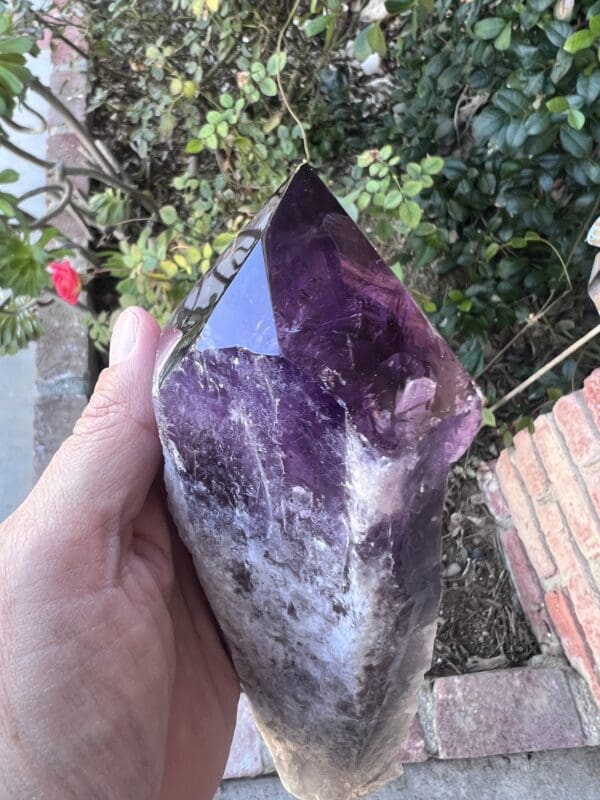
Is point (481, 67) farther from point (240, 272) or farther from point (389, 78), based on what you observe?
point (240, 272)

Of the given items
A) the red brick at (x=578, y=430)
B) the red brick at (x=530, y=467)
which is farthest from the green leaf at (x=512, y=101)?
the red brick at (x=530, y=467)

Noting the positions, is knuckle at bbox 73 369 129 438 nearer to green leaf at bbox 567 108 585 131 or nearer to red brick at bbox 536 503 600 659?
green leaf at bbox 567 108 585 131

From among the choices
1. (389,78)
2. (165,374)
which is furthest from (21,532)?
(389,78)

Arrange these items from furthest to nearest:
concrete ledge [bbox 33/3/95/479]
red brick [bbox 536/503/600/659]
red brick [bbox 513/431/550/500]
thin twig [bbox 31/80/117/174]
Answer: concrete ledge [bbox 33/3/95/479] < thin twig [bbox 31/80/117/174] < red brick [bbox 513/431/550/500] < red brick [bbox 536/503/600/659]

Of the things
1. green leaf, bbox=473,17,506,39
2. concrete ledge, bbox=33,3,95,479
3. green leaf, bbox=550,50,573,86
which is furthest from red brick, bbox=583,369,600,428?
concrete ledge, bbox=33,3,95,479

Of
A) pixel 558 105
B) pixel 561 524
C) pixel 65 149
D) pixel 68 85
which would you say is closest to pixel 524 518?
pixel 561 524
